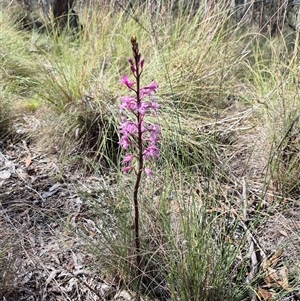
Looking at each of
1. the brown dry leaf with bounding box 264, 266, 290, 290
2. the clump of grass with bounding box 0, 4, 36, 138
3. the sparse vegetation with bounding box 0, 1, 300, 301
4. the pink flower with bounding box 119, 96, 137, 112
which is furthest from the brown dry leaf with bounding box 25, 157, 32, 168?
the brown dry leaf with bounding box 264, 266, 290, 290

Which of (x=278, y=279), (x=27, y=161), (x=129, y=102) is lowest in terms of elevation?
(x=27, y=161)

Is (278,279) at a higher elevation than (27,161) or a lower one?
higher

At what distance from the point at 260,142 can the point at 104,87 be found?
120 centimetres

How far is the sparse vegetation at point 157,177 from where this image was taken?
158 centimetres

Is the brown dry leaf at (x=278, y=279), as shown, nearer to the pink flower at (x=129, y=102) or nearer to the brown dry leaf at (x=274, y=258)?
the brown dry leaf at (x=274, y=258)

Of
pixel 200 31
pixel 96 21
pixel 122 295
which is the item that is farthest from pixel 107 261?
pixel 96 21

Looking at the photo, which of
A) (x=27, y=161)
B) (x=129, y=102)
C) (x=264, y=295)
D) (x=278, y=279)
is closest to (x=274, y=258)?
(x=278, y=279)

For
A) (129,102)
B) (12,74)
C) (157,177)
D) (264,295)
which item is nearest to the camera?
(129,102)

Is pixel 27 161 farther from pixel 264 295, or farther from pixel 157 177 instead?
pixel 264 295

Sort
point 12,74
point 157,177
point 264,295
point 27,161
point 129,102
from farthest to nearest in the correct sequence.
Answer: point 12,74 < point 27,161 < point 157,177 < point 264,295 < point 129,102

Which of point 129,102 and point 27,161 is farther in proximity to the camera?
point 27,161

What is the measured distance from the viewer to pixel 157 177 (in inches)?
80.1

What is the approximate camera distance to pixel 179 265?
1.45m

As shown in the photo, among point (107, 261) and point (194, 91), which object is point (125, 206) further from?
point (194, 91)
